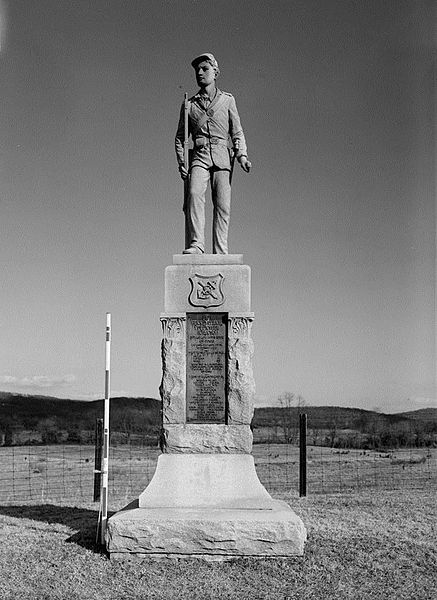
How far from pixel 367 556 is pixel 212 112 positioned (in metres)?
5.45

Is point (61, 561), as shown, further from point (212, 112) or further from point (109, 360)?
point (212, 112)

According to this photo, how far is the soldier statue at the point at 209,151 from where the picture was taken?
26.0 feet

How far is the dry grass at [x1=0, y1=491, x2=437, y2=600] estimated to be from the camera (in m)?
5.53

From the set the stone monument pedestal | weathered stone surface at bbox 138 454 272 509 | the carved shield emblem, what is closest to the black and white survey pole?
the stone monument pedestal

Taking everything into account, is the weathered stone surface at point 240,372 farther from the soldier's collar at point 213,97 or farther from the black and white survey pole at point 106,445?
the soldier's collar at point 213,97

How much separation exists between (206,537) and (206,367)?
1.92m

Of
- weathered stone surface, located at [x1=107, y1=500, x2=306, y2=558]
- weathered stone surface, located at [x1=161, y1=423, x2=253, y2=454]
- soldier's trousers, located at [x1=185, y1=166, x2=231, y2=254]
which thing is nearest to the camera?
weathered stone surface, located at [x1=107, y1=500, x2=306, y2=558]

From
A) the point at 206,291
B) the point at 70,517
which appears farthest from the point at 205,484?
the point at 70,517

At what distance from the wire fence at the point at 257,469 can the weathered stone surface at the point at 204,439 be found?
354cm

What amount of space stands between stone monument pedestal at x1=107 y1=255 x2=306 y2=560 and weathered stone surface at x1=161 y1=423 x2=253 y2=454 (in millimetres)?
11

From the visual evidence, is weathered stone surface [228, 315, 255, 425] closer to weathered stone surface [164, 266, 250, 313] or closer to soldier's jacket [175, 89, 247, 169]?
weathered stone surface [164, 266, 250, 313]

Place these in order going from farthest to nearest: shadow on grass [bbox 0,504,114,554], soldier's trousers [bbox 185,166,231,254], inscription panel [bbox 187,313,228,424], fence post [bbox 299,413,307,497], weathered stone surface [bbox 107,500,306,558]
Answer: fence post [bbox 299,413,307,497] → soldier's trousers [bbox 185,166,231,254] → inscription panel [bbox 187,313,228,424] → shadow on grass [bbox 0,504,114,554] → weathered stone surface [bbox 107,500,306,558]

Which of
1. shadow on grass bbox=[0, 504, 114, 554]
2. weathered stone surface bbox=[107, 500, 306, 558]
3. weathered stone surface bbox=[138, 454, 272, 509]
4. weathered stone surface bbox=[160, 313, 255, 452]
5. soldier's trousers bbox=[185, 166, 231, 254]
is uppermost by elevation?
soldier's trousers bbox=[185, 166, 231, 254]

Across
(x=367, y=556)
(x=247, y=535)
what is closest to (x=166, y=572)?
(x=247, y=535)
